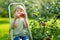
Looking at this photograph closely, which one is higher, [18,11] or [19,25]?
[18,11]

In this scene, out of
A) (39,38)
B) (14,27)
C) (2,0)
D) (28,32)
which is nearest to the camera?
(14,27)

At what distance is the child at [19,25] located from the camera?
21.7 ft

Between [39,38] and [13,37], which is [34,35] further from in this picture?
[13,37]

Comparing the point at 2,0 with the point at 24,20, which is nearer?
the point at 24,20

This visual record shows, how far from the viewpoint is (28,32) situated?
721 cm

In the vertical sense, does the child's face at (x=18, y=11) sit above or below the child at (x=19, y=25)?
above

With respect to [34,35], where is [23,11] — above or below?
above

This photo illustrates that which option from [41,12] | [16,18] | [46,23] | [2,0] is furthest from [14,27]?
[2,0]

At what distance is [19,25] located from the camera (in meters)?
6.62

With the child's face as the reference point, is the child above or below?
below

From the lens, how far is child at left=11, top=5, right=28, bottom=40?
21.7 ft

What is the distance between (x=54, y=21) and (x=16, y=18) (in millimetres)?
1145

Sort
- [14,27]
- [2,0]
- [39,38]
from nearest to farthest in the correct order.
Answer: [14,27] → [39,38] → [2,0]

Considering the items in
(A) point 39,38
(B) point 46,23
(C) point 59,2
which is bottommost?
(A) point 39,38
